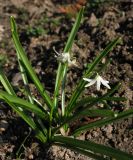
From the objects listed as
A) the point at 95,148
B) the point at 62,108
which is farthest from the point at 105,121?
the point at 62,108

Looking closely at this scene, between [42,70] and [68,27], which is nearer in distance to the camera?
[42,70]

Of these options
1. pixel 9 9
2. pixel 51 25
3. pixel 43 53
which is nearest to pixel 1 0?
pixel 9 9

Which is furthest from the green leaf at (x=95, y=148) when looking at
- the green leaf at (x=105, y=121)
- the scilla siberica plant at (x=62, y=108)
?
the green leaf at (x=105, y=121)

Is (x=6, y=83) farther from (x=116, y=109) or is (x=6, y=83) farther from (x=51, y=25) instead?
(x=51, y=25)

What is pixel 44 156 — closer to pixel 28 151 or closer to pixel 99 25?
pixel 28 151

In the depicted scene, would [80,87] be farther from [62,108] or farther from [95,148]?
[95,148]

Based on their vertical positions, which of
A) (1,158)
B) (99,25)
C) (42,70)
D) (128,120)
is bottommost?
(1,158)

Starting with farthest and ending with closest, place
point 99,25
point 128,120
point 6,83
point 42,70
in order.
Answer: point 99,25, point 42,70, point 128,120, point 6,83

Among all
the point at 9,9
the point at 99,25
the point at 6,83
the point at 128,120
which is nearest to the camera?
the point at 6,83

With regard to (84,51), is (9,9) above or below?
above
